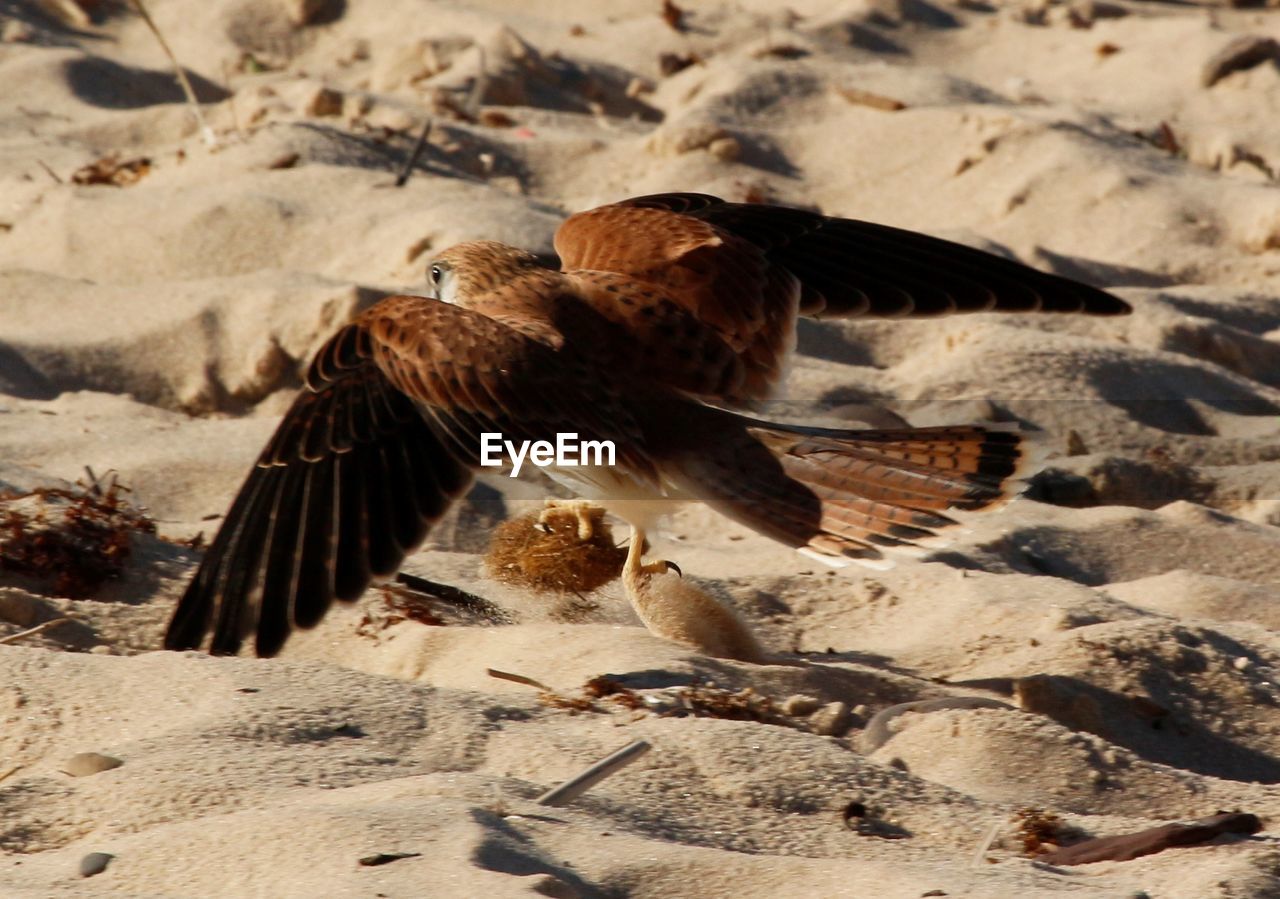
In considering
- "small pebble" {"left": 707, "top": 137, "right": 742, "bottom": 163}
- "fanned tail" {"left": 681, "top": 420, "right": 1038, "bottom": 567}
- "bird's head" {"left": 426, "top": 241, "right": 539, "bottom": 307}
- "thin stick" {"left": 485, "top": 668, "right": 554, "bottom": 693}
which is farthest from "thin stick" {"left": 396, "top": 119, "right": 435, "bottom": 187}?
"thin stick" {"left": 485, "top": 668, "right": 554, "bottom": 693}

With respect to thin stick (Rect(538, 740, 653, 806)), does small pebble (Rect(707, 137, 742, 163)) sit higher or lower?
higher

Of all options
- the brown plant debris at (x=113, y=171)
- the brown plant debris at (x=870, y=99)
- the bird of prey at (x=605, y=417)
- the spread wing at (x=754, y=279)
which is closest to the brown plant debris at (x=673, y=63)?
the brown plant debris at (x=870, y=99)

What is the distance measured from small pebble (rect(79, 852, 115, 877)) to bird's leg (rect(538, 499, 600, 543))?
1.82 meters

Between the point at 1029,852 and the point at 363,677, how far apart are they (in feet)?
4.42

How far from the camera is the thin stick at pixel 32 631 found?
374 cm

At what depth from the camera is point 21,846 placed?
2.91m

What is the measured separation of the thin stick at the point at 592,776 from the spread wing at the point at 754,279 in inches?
48.6

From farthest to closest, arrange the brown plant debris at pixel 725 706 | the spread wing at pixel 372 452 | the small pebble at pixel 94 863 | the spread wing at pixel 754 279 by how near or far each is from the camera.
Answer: the spread wing at pixel 754 279 < the brown plant debris at pixel 725 706 < the spread wing at pixel 372 452 < the small pebble at pixel 94 863

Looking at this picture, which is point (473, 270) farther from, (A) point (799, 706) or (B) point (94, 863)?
(B) point (94, 863)

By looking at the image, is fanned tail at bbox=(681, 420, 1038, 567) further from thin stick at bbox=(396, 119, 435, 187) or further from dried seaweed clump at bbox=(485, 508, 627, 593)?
thin stick at bbox=(396, 119, 435, 187)

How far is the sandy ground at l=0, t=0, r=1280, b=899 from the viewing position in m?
3.04

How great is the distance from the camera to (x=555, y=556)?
4.41 meters

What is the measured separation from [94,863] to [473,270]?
2.10 m

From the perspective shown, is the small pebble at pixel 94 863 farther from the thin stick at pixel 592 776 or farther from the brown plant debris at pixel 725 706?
the brown plant debris at pixel 725 706
